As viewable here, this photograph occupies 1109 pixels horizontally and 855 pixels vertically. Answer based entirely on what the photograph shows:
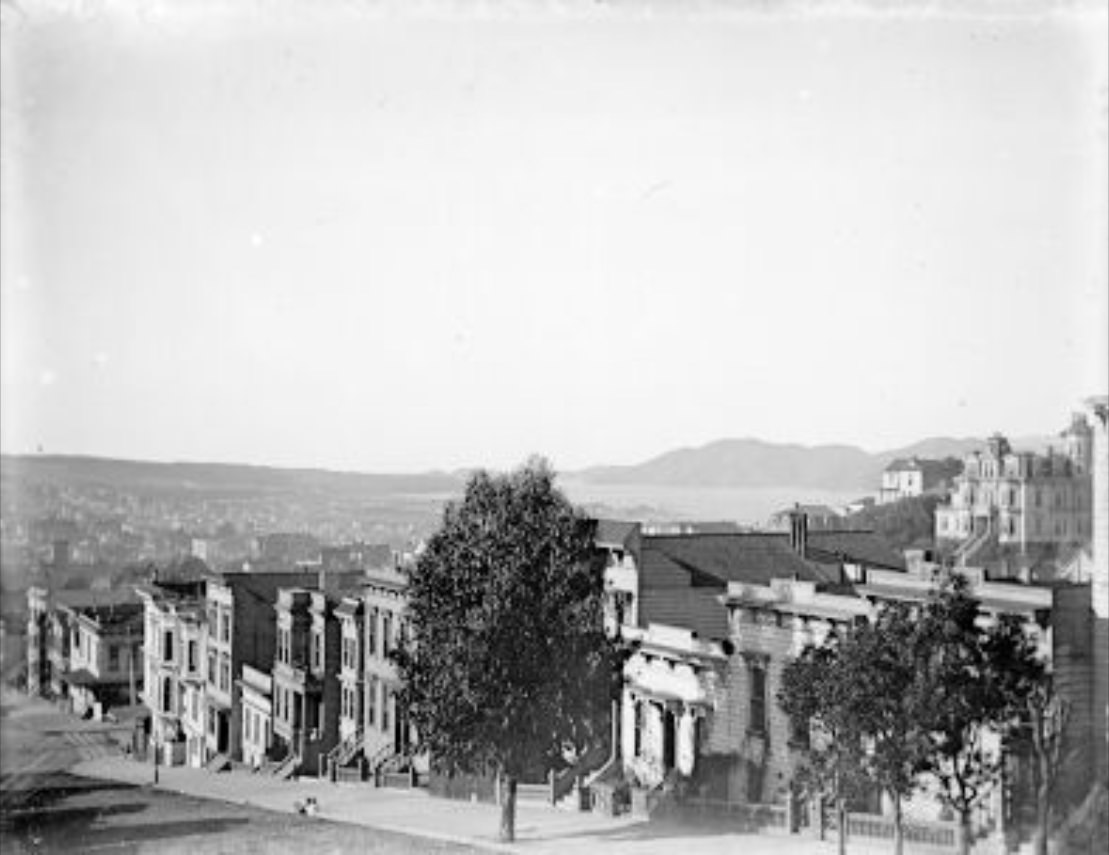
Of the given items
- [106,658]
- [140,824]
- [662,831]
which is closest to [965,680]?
[662,831]

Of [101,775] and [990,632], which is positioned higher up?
[990,632]

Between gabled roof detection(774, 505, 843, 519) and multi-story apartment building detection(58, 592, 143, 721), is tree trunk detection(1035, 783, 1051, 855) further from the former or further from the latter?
multi-story apartment building detection(58, 592, 143, 721)

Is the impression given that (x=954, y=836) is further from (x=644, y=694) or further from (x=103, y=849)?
(x=103, y=849)

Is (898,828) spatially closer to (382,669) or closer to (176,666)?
(382,669)

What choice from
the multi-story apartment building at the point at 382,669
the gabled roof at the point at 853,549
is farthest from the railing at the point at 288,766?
the gabled roof at the point at 853,549

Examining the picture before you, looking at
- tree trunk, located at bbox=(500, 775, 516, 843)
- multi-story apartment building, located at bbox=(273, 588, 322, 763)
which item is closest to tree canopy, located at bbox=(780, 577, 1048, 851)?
tree trunk, located at bbox=(500, 775, 516, 843)

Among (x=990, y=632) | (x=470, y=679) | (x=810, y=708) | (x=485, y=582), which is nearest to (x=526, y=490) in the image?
(x=485, y=582)

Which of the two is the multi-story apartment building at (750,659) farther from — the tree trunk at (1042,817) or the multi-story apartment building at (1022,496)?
the multi-story apartment building at (1022,496)
